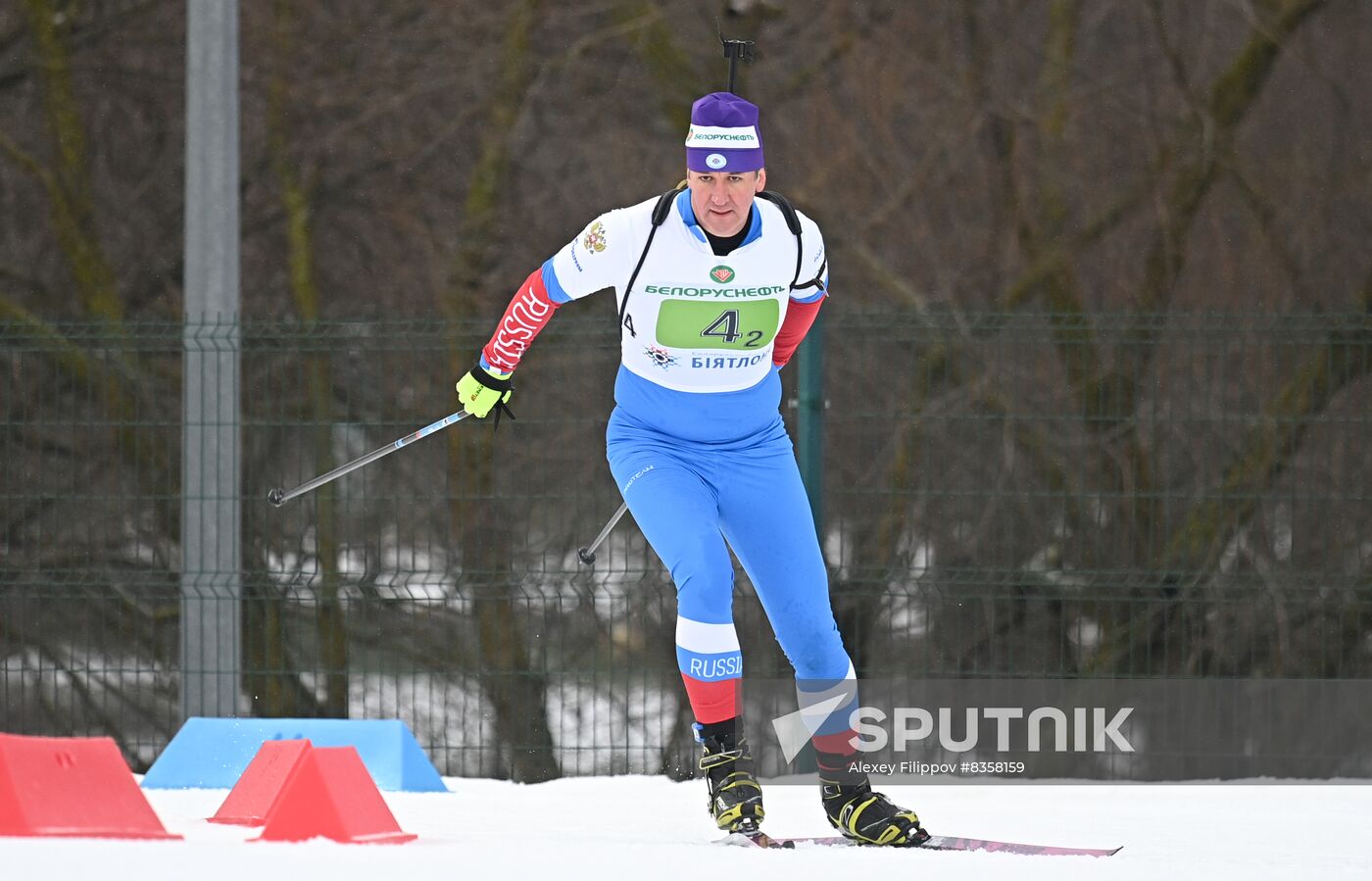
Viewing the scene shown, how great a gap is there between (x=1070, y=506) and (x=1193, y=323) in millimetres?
966

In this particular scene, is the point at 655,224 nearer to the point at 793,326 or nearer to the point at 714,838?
the point at 793,326

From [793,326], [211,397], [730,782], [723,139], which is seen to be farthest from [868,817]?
[211,397]

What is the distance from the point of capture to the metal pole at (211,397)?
8.23m

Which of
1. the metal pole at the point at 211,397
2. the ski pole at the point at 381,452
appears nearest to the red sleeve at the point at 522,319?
the ski pole at the point at 381,452

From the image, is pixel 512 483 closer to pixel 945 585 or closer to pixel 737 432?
pixel 945 585

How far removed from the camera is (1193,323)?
8.03 metres

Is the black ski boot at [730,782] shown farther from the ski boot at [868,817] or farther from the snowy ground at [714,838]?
the ski boot at [868,817]

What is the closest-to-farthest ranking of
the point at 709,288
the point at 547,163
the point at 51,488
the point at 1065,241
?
the point at 709,288 → the point at 51,488 → the point at 1065,241 → the point at 547,163

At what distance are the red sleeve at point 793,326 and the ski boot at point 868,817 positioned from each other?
4.12ft

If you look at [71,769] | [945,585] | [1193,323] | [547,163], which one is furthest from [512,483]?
[547,163]

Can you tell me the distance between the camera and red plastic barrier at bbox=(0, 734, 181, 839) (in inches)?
173

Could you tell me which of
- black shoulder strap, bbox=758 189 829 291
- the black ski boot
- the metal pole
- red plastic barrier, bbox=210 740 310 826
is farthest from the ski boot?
the metal pole

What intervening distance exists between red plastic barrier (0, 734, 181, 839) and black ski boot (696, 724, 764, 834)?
1432mm

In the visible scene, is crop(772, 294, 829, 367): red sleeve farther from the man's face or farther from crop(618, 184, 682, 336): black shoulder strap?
crop(618, 184, 682, 336): black shoulder strap
